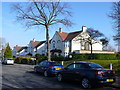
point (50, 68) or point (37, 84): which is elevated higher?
point (50, 68)

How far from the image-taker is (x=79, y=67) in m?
9.59

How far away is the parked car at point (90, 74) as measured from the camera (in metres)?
8.36

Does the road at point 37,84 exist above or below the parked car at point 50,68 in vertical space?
below

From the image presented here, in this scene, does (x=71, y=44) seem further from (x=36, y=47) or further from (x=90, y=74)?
(x=90, y=74)

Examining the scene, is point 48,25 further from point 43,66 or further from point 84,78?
point 84,78

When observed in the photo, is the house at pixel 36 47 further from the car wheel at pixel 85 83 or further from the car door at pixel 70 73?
the car wheel at pixel 85 83

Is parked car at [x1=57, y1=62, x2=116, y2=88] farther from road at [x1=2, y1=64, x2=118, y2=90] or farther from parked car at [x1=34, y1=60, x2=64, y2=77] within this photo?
parked car at [x1=34, y1=60, x2=64, y2=77]

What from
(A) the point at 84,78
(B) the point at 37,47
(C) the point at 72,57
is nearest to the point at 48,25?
(C) the point at 72,57

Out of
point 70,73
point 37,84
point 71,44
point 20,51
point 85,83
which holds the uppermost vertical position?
point 71,44

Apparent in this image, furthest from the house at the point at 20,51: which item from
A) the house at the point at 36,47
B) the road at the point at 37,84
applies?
the road at the point at 37,84

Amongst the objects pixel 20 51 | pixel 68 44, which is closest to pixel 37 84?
pixel 68 44

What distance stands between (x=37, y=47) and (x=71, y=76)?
189ft

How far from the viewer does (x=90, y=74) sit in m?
8.63

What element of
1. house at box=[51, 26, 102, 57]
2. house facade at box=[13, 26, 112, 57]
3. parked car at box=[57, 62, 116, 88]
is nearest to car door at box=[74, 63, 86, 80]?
parked car at box=[57, 62, 116, 88]
